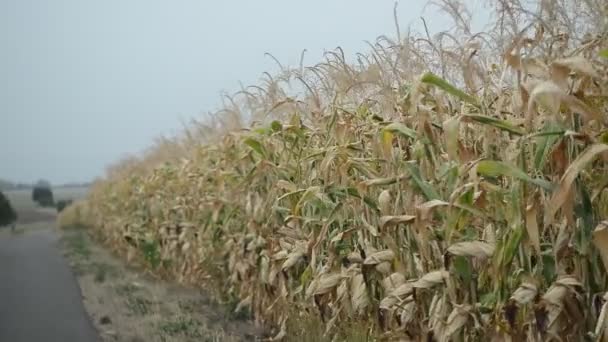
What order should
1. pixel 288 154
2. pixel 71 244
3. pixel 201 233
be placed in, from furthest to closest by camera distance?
pixel 71 244 < pixel 201 233 < pixel 288 154

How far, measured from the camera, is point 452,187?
2.88m

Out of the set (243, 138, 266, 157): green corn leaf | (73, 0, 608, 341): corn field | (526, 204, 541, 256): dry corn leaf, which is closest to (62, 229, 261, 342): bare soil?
(73, 0, 608, 341): corn field

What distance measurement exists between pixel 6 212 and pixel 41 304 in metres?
17.8

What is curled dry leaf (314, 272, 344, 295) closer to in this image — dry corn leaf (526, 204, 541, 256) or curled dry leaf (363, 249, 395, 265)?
curled dry leaf (363, 249, 395, 265)

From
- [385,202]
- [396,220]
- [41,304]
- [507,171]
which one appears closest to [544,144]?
[507,171]

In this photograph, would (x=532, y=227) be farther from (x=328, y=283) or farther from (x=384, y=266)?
(x=328, y=283)

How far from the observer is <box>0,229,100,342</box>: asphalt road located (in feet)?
18.2

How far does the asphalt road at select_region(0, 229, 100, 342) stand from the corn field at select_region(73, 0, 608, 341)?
178 centimetres

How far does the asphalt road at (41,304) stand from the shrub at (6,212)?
39.5 ft

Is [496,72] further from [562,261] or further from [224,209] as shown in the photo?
[224,209]

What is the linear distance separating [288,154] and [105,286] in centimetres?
412

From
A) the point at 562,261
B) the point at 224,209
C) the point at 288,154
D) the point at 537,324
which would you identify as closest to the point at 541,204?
the point at 562,261

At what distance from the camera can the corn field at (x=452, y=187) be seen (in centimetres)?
245

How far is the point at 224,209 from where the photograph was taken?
6191mm
